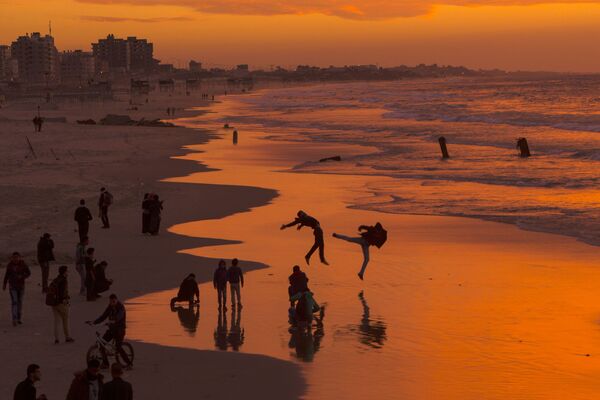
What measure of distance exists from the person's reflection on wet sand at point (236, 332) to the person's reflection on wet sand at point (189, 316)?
2.18 ft

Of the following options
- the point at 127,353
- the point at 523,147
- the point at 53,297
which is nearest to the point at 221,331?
the point at 127,353

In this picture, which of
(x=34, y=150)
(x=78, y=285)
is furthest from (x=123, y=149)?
(x=78, y=285)

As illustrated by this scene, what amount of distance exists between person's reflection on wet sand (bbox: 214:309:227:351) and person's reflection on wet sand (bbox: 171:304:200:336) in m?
0.41

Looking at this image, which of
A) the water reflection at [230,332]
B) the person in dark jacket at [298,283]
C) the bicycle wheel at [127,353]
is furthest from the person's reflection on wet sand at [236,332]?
the bicycle wheel at [127,353]

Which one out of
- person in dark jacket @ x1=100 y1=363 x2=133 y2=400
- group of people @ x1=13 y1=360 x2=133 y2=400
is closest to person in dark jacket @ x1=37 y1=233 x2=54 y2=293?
group of people @ x1=13 y1=360 x2=133 y2=400

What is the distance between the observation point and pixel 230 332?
56.2ft

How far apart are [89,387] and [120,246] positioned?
49.9ft

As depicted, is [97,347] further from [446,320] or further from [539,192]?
[539,192]

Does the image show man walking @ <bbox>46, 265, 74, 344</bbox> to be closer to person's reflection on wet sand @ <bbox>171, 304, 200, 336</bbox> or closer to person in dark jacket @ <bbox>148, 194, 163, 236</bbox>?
person's reflection on wet sand @ <bbox>171, 304, 200, 336</bbox>

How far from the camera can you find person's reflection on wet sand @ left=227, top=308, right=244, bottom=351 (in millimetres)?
16344

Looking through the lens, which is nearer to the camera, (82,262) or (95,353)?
(95,353)

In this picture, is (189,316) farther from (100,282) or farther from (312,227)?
(312,227)

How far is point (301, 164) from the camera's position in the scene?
5153cm

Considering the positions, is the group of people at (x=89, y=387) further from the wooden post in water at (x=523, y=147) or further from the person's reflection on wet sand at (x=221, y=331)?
the wooden post in water at (x=523, y=147)
